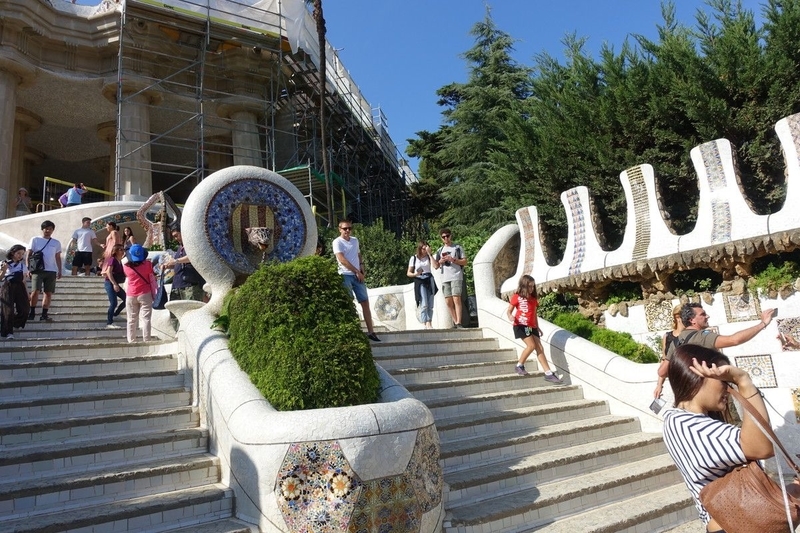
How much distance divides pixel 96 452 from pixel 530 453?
137 inches

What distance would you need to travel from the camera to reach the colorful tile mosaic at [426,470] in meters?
Answer: 3.50

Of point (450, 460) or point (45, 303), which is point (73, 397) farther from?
point (45, 303)

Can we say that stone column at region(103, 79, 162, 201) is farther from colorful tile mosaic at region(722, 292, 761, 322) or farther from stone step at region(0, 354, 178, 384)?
colorful tile mosaic at region(722, 292, 761, 322)

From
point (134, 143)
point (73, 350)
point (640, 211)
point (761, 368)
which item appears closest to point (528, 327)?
point (761, 368)

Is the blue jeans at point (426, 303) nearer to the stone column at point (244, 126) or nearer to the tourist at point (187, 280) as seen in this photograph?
the tourist at point (187, 280)

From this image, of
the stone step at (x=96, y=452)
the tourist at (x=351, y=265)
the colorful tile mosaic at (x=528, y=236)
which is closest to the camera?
the stone step at (x=96, y=452)

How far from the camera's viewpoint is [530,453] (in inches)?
203

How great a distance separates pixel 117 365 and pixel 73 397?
26.5 inches

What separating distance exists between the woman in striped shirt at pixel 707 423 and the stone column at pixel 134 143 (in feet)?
56.0

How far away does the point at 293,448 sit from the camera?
3342mm

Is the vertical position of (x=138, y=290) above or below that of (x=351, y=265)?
below

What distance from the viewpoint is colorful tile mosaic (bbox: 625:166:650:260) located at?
8.09 meters

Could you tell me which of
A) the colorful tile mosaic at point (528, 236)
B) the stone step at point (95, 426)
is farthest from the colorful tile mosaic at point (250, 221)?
the colorful tile mosaic at point (528, 236)

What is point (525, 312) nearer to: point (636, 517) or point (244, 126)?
point (636, 517)
